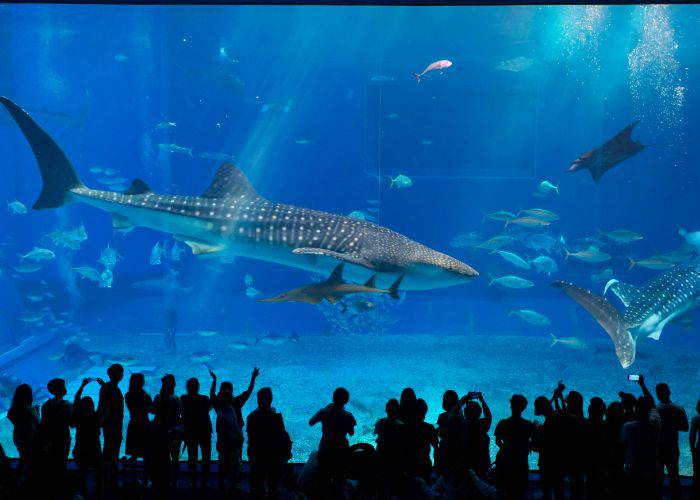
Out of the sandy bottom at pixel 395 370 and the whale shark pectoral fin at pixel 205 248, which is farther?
the sandy bottom at pixel 395 370

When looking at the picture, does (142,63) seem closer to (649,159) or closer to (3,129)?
(3,129)

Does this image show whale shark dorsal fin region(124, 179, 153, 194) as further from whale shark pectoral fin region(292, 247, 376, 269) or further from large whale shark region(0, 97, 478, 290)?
whale shark pectoral fin region(292, 247, 376, 269)

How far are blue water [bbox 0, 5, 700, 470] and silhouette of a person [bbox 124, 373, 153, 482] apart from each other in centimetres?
848

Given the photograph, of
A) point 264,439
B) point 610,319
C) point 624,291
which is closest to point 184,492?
point 264,439

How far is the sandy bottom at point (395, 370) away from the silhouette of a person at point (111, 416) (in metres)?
3.29

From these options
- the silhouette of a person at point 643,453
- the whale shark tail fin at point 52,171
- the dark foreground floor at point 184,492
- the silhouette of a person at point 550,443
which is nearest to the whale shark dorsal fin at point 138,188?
the whale shark tail fin at point 52,171

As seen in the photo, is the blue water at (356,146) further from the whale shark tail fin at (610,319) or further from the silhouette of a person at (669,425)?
the silhouette of a person at (669,425)

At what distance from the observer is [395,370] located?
1084 cm

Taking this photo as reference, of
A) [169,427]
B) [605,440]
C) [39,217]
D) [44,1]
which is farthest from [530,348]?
[39,217]

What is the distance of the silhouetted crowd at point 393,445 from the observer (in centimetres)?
288

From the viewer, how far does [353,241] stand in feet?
20.6

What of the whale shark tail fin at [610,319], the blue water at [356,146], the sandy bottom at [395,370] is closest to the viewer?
the whale shark tail fin at [610,319]

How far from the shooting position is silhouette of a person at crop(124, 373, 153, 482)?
10.6ft

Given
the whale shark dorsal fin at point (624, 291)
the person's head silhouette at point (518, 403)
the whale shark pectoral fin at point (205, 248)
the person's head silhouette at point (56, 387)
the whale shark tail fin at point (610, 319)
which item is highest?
the whale shark pectoral fin at point (205, 248)
